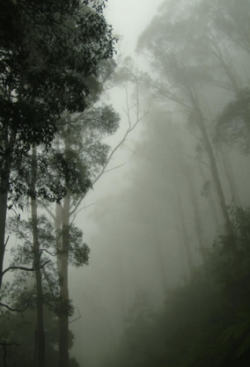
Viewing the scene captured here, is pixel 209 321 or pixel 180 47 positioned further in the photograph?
pixel 180 47

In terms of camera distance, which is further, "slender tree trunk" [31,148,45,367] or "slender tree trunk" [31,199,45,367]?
"slender tree trunk" [31,199,45,367]

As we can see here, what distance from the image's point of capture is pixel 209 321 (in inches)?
353

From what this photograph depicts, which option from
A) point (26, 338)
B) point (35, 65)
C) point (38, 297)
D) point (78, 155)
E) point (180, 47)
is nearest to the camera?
point (35, 65)

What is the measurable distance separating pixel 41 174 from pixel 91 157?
3.69 m

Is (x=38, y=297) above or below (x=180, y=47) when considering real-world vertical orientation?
below

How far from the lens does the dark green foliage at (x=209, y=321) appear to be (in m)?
6.00

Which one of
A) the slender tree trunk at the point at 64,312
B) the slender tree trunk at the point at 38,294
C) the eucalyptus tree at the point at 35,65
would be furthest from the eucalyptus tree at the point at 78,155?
the eucalyptus tree at the point at 35,65

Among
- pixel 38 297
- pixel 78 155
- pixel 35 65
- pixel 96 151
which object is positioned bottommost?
pixel 38 297

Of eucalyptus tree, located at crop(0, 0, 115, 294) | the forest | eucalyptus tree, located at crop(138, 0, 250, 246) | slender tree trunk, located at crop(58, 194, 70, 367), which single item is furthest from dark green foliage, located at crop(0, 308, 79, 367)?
eucalyptus tree, located at crop(138, 0, 250, 246)

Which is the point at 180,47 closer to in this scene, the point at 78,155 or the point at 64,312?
the point at 78,155

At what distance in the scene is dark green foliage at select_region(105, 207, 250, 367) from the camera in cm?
600

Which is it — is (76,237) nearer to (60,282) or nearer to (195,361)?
(60,282)

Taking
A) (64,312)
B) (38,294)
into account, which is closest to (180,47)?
(38,294)

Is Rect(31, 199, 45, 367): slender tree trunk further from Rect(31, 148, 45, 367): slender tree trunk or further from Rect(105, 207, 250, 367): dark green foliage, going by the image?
Rect(105, 207, 250, 367): dark green foliage
